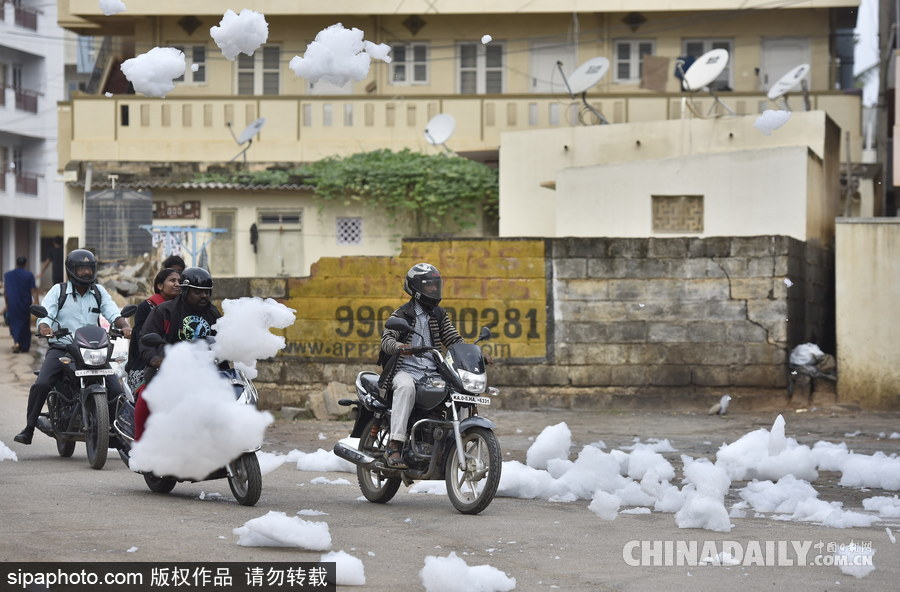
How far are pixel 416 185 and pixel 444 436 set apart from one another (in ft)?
60.6

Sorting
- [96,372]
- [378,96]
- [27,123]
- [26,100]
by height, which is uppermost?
[26,100]

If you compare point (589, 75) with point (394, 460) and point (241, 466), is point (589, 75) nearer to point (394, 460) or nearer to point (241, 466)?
point (394, 460)

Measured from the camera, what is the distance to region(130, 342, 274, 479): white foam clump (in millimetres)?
7754

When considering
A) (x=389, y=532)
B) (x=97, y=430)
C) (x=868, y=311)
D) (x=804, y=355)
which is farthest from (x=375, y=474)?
(x=868, y=311)

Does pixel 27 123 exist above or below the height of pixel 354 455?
above

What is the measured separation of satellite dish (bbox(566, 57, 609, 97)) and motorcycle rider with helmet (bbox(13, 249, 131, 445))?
1248 cm

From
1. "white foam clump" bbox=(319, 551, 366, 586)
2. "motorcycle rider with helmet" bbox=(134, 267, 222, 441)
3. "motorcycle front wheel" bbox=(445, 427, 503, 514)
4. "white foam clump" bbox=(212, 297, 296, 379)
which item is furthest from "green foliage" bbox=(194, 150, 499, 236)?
"white foam clump" bbox=(319, 551, 366, 586)

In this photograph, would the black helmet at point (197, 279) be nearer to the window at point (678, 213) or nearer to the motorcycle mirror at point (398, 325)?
the motorcycle mirror at point (398, 325)

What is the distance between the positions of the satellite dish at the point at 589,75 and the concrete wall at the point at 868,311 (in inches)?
261

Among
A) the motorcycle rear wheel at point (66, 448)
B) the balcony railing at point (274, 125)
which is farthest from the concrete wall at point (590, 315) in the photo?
the balcony railing at point (274, 125)

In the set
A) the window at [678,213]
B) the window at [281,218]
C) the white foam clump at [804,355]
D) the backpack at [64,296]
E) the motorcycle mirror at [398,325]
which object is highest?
the window at [281,218]

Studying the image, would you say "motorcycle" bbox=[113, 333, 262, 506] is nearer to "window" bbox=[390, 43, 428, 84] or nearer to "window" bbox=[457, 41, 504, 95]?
"window" bbox=[390, 43, 428, 84]

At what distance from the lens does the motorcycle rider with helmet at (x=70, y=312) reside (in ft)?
39.5

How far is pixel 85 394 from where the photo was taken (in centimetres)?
1158
